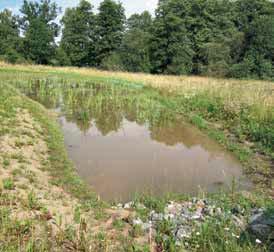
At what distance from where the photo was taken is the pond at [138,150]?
6.46m

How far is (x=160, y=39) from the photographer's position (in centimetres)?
3831

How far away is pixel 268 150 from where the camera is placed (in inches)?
325

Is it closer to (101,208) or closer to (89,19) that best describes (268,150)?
(101,208)

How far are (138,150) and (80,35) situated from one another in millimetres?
37495

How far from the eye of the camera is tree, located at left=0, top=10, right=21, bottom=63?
3814 cm

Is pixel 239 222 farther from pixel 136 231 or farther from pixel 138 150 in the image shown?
pixel 138 150

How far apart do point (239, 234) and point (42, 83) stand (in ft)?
57.0

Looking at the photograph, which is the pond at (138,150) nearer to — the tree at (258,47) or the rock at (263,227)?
the rock at (263,227)

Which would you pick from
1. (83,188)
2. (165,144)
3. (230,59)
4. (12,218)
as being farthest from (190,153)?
(230,59)

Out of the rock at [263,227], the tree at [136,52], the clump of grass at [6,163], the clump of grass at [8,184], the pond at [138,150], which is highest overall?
the tree at [136,52]

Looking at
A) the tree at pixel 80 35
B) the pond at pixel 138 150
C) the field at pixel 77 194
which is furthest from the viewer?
the tree at pixel 80 35

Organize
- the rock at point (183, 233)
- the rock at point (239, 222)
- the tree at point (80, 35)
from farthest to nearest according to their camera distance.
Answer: the tree at point (80, 35) → the rock at point (239, 222) → the rock at point (183, 233)

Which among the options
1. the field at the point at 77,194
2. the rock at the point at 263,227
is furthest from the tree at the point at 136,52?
the rock at the point at 263,227

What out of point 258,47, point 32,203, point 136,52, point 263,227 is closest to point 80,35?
point 136,52
